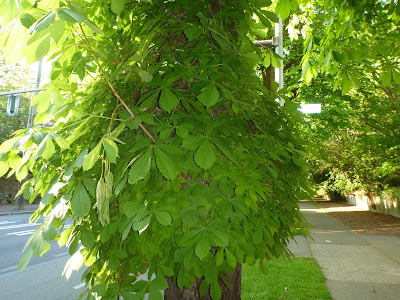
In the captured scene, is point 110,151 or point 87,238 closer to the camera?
point 110,151

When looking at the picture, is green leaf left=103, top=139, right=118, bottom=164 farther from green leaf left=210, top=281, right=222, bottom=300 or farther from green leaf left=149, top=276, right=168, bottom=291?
green leaf left=210, top=281, right=222, bottom=300

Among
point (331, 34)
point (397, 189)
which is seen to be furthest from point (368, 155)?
point (331, 34)

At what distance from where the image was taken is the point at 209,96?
160cm

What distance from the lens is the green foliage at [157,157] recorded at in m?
1.40

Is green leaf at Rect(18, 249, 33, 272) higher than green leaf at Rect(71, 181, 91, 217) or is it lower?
lower

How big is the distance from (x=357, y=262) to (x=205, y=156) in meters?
8.08

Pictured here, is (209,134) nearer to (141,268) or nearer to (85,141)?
(85,141)

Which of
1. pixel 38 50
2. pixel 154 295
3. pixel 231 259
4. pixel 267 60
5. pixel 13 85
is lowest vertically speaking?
pixel 154 295

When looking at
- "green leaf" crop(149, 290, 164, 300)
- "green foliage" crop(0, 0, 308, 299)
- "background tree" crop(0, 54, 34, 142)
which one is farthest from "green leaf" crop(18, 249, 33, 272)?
"background tree" crop(0, 54, 34, 142)

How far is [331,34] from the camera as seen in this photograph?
3775 mm

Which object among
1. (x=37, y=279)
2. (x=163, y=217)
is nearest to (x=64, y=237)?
(x=163, y=217)

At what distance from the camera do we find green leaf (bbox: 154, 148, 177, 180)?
1327mm

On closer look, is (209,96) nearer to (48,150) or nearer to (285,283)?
(48,150)

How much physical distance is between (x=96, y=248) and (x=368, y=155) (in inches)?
819
